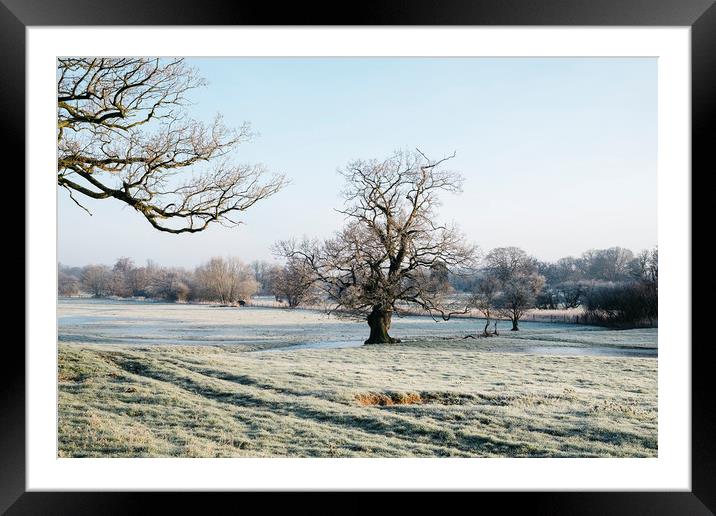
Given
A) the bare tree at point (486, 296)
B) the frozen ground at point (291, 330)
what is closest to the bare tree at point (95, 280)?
the frozen ground at point (291, 330)

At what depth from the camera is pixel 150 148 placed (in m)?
3.19

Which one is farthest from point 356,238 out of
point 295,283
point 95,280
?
point 95,280

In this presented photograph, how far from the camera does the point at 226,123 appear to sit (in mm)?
3236

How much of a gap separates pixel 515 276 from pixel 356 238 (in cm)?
121

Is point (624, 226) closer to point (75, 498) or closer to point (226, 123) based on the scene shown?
point (226, 123)

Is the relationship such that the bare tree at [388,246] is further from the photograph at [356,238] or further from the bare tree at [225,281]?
the bare tree at [225,281]

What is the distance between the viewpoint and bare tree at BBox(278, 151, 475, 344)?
3.31m

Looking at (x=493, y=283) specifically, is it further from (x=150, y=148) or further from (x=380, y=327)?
(x=150, y=148)
